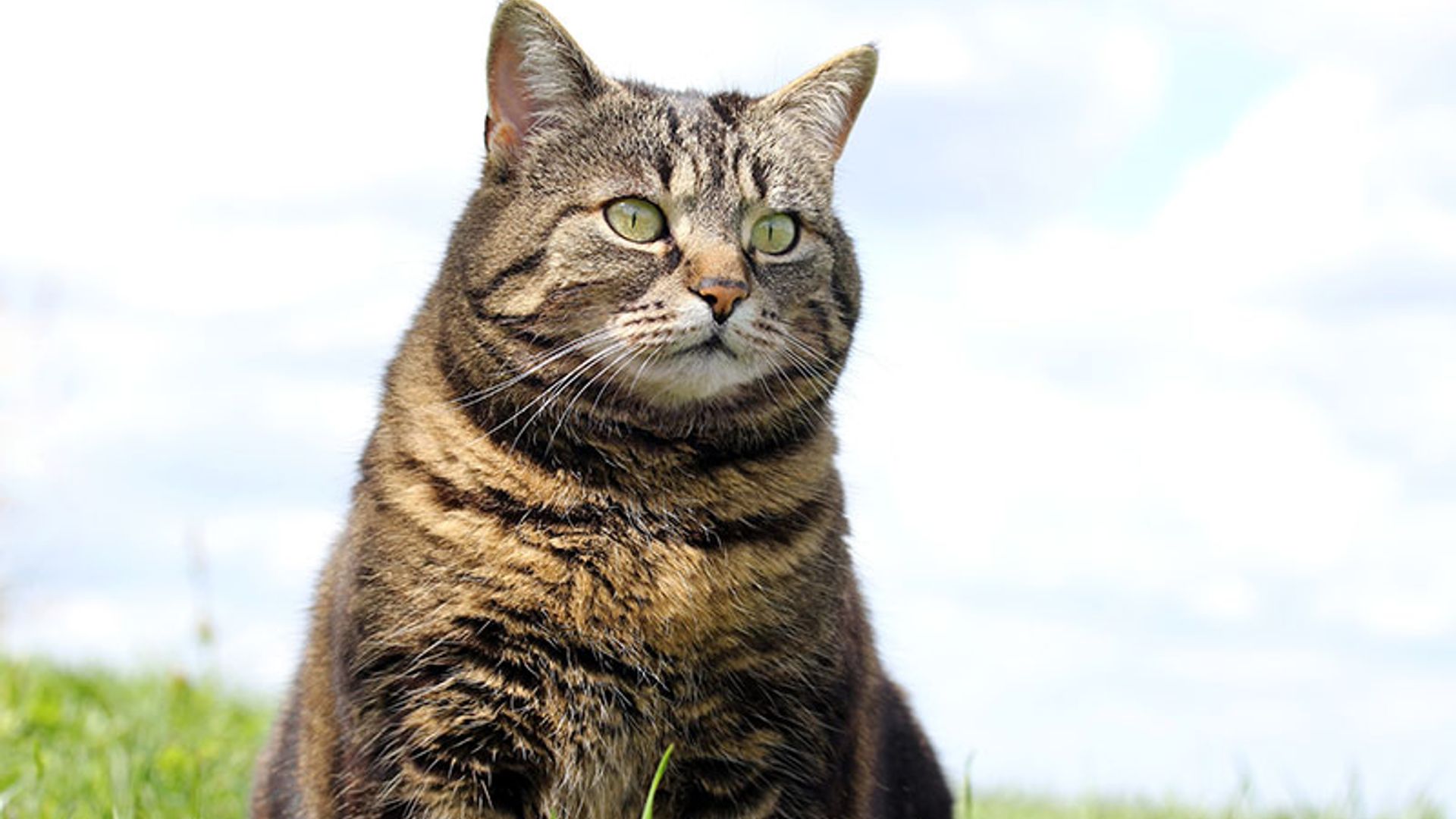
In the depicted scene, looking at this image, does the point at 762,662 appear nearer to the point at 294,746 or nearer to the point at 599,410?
the point at 599,410

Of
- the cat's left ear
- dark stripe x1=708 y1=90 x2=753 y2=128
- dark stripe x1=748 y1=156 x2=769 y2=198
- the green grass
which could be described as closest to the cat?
dark stripe x1=748 y1=156 x2=769 y2=198

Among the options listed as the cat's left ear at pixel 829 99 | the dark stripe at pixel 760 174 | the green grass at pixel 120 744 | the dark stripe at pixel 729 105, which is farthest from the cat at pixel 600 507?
the green grass at pixel 120 744

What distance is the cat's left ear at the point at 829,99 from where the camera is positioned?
3795 millimetres

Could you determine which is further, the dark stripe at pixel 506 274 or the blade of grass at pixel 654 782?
the dark stripe at pixel 506 274

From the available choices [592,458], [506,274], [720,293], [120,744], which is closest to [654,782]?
[592,458]

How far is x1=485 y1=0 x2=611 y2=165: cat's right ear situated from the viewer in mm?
3455

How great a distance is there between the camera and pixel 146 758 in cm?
480

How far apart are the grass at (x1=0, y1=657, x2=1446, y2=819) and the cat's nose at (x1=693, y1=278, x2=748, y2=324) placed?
0.89 m

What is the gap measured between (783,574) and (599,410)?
1.73ft

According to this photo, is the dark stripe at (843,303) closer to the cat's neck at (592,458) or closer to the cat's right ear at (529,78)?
the cat's neck at (592,458)

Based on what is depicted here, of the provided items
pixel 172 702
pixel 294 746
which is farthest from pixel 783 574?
pixel 172 702

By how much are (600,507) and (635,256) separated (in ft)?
1.74

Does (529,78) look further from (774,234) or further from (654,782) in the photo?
(654,782)

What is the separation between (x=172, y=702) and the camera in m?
6.31
